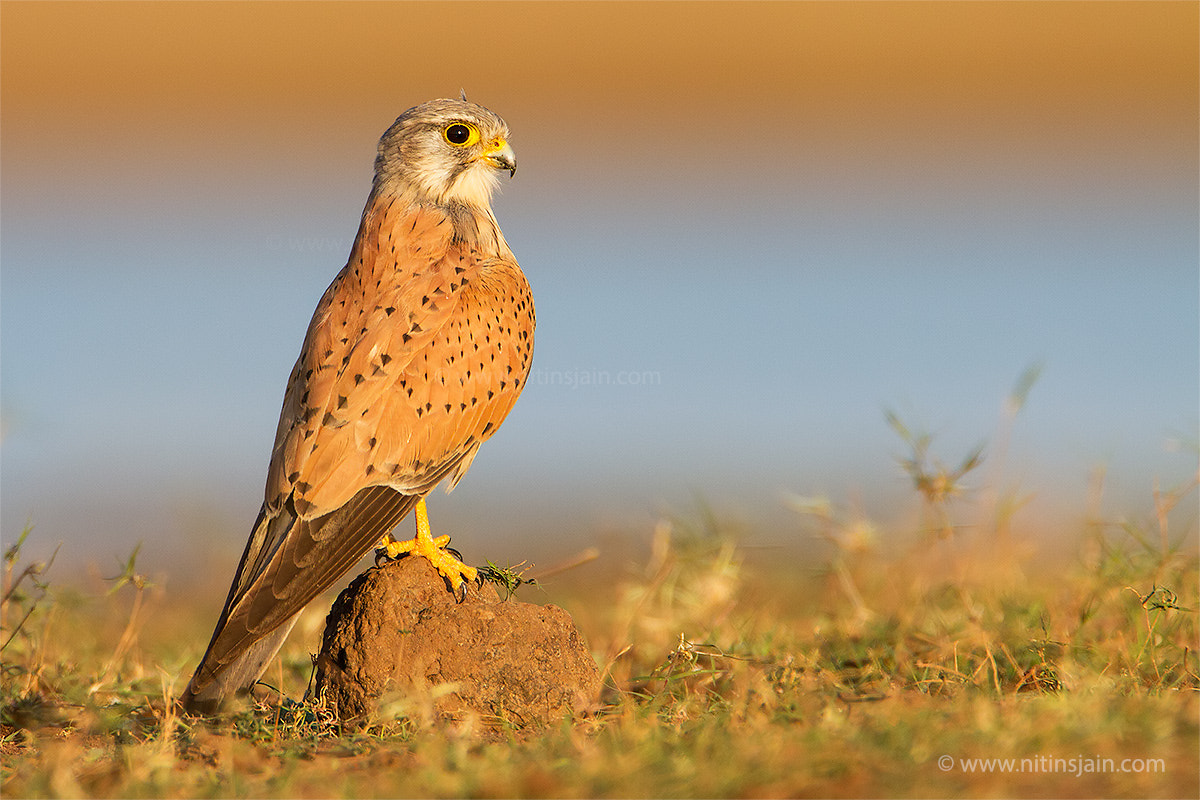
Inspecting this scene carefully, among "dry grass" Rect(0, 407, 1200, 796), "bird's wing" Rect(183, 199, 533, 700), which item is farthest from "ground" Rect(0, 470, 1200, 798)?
"bird's wing" Rect(183, 199, 533, 700)

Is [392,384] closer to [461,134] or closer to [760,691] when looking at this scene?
[461,134]

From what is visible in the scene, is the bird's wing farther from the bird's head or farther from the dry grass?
the dry grass

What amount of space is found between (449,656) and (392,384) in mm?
1294

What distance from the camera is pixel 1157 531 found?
6.39m

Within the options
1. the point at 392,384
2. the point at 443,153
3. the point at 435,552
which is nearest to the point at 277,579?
the point at 435,552

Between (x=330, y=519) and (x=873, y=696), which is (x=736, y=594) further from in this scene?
(x=330, y=519)

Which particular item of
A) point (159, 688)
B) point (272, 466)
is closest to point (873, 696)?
point (272, 466)

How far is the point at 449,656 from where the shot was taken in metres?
4.82

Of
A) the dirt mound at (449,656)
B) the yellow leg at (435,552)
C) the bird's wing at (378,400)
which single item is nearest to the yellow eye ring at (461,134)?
the bird's wing at (378,400)

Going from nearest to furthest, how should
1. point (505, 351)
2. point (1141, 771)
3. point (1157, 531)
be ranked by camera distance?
1. point (1141, 771)
2. point (505, 351)
3. point (1157, 531)

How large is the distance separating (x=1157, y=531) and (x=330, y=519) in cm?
461

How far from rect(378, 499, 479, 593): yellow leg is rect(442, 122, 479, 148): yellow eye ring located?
2.12 metres

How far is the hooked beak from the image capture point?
625 cm

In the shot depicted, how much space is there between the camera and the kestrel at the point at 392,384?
15.9 feet
